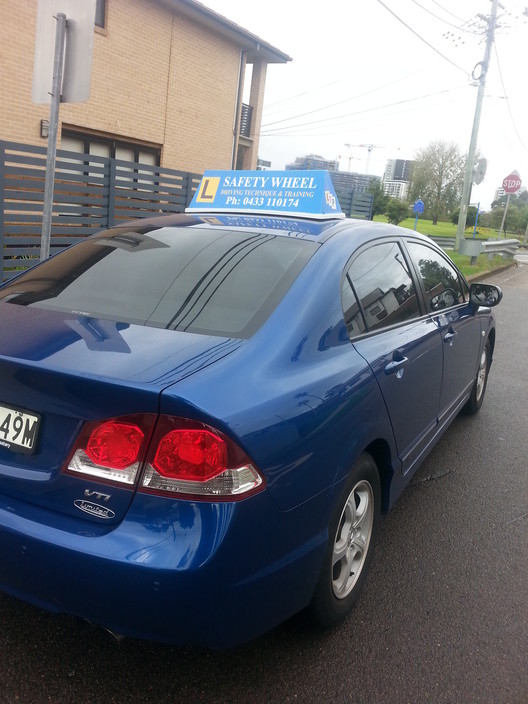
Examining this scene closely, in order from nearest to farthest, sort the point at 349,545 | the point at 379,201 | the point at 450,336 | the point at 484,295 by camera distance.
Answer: the point at 349,545 < the point at 450,336 < the point at 484,295 < the point at 379,201

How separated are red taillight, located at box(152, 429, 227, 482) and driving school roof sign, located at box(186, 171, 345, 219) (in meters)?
1.79

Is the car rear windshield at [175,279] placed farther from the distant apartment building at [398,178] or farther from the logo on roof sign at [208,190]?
the distant apartment building at [398,178]

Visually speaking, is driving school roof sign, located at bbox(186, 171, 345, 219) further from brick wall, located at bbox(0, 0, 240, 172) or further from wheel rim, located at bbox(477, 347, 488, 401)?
brick wall, located at bbox(0, 0, 240, 172)

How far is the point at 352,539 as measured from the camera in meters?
2.57

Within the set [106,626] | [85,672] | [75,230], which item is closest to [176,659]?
[85,672]

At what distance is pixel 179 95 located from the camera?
48.0 feet

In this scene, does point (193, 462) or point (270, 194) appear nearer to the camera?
point (193, 462)

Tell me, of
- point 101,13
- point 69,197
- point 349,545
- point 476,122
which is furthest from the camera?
point 476,122

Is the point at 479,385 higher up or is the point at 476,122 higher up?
the point at 476,122

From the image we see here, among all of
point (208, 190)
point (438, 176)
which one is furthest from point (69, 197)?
point (438, 176)

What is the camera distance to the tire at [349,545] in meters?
2.30

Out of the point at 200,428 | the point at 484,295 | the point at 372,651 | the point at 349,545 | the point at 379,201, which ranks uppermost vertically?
the point at 379,201

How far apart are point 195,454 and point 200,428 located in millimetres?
77

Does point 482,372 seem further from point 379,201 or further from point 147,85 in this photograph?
point 379,201
